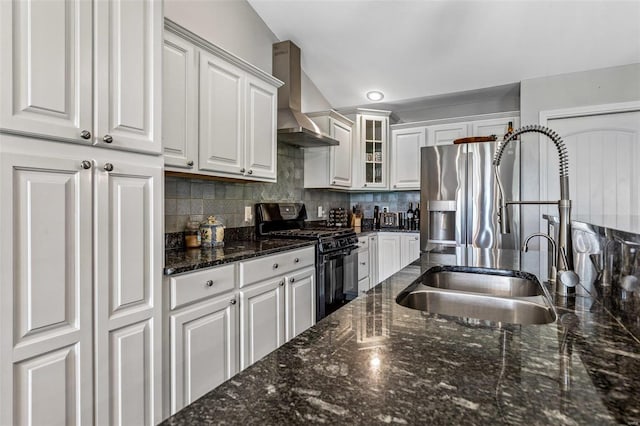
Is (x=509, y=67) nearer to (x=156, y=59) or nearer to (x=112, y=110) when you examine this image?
(x=156, y=59)

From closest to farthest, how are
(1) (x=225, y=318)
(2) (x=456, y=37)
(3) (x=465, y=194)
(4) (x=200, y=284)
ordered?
1. (4) (x=200, y=284)
2. (1) (x=225, y=318)
3. (2) (x=456, y=37)
4. (3) (x=465, y=194)

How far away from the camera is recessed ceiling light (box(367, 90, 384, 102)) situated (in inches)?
161

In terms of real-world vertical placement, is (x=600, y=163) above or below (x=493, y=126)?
below

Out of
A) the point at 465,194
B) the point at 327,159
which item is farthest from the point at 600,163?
the point at 327,159

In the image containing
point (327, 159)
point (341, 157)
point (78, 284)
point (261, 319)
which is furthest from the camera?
point (341, 157)

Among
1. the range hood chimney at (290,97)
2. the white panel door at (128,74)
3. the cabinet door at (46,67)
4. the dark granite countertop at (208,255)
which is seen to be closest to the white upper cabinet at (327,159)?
the range hood chimney at (290,97)

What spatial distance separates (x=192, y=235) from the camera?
2.38 metres

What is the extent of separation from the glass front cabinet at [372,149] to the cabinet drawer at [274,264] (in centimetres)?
189

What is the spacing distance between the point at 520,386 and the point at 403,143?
13.4 ft

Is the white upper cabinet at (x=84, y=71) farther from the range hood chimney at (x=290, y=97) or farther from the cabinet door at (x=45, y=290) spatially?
the range hood chimney at (x=290, y=97)

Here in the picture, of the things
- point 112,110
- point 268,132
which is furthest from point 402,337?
point 268,132

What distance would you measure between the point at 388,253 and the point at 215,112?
275 centimetres

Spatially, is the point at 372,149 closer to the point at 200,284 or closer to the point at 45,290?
the point at 200,284

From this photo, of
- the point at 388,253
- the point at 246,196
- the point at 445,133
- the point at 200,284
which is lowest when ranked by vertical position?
the point at 388,253
